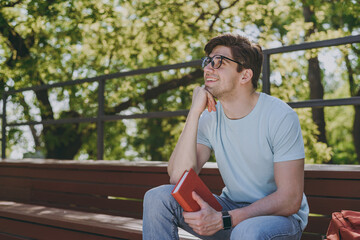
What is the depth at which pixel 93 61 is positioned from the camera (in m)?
10.2

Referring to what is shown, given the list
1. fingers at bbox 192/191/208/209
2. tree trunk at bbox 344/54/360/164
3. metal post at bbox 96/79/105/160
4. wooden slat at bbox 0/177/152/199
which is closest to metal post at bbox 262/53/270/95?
wooden slat at bbox 0/177/152/199

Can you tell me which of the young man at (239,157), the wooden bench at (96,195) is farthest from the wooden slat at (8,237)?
the young man at (239,157)

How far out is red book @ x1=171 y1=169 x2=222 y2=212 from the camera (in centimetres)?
208

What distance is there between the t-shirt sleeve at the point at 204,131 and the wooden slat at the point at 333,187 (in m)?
0.70

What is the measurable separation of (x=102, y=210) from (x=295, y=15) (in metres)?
8.58

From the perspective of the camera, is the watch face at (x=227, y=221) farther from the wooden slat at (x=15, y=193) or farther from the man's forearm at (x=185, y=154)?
the wooden slat at (x=15, y=193)

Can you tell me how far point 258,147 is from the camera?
2.29 m

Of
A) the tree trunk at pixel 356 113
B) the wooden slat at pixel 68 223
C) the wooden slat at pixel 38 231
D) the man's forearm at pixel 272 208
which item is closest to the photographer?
the man's forearm at pixel 272 208

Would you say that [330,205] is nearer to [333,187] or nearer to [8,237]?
[333,187]

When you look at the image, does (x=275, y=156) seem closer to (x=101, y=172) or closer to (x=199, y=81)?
(x=101, y=172)

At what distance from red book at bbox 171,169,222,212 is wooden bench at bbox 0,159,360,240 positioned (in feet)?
1.38

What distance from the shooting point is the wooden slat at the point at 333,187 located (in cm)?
259

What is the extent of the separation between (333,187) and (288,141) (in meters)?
0.72

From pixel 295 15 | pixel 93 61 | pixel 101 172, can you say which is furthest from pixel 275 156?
pixel 295 15
